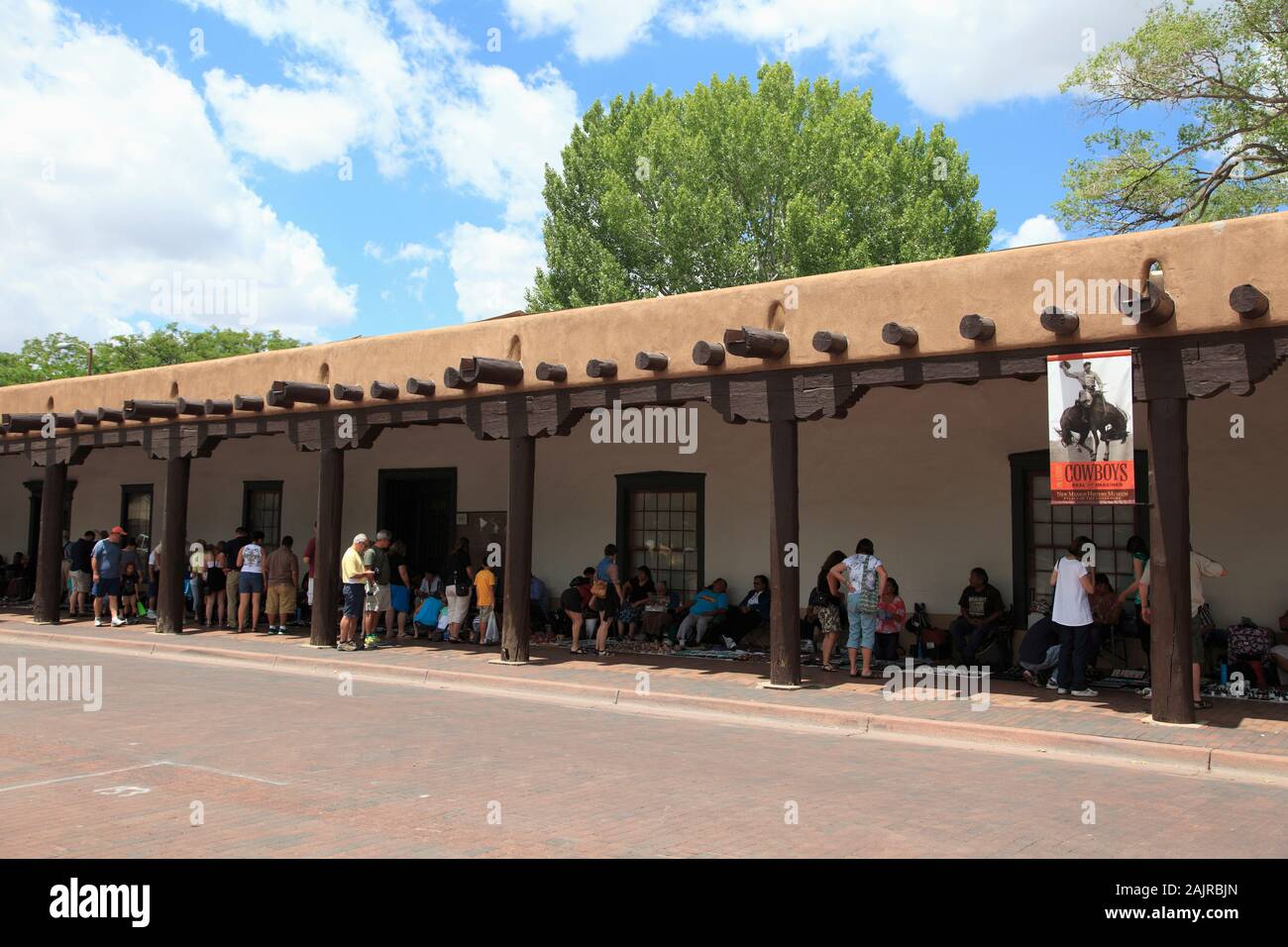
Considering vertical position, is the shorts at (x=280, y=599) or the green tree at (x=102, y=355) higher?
the green tree at (x=102, y=355)

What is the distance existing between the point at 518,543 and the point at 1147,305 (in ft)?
25.8

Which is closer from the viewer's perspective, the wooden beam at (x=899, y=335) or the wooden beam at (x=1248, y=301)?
the wooden beam at (x=1248, y=301)

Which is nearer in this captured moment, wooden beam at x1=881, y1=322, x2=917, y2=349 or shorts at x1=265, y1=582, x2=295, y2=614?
wooden beam at x1=881, y1=322, x2=917, y2=349

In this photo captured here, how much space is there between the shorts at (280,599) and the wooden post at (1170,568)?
1326 cm

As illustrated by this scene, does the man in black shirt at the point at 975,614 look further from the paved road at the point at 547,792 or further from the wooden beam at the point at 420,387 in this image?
the wooden beam at the point at 420,387

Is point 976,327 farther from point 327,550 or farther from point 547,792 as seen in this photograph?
point 327,550

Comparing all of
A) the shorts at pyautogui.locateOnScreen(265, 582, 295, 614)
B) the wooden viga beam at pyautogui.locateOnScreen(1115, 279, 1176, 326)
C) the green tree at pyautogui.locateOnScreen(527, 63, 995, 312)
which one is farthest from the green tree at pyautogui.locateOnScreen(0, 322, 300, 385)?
the wooden viga beam at pyautogui.locateOnScreen(1115, 279, 1176, 326)

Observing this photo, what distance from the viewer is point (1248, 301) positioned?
8742 mm

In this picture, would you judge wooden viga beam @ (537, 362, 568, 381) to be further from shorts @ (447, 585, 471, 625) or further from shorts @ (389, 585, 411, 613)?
shorts @ (389, 585, 411, 613)

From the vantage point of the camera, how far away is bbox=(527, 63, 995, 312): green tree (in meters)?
30.8

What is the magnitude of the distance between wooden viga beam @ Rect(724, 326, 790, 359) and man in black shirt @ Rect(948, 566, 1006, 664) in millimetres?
4003

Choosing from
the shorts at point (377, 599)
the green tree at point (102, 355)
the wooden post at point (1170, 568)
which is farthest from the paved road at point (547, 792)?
the green tree at point (102, 355)

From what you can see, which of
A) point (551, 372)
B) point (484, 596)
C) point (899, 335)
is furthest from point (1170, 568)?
point (484, 596)

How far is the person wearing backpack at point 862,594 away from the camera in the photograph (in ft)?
40.3
